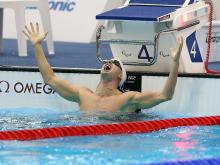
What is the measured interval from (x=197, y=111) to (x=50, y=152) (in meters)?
2.12

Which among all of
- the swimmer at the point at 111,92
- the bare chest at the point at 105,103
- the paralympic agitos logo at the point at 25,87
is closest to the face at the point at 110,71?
the swimmer at the point at 111,92

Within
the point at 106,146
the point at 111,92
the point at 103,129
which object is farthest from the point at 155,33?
the point at 106,146

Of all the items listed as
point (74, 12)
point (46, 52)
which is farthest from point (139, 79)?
point (74, 12)

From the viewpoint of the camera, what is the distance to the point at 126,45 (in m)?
6.81

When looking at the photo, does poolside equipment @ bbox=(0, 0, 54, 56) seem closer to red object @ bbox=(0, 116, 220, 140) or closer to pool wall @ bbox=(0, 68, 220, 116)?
pool wall @ bbox=(0, 68, 220, 116)

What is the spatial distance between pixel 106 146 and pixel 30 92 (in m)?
2.12

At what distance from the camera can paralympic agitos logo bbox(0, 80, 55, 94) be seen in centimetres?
679

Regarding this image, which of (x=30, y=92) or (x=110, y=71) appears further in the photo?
(x=30, y=92)

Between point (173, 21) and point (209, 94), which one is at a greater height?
point (173, 21)

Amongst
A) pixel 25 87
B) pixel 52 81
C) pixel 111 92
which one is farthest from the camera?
pixel 25 87

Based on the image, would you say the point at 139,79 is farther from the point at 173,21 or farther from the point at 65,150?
the point at 65,150

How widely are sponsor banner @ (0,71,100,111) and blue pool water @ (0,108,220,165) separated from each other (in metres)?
0.81

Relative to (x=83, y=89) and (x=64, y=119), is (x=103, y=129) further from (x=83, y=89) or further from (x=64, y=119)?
(x=83, y=89)

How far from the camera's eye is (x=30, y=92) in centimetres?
681
